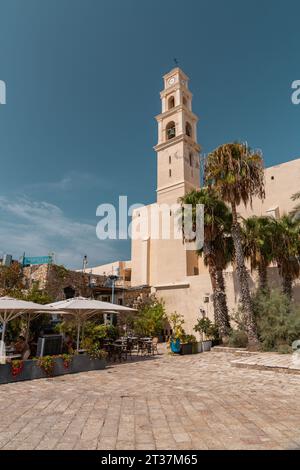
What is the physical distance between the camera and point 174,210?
27.2 meters

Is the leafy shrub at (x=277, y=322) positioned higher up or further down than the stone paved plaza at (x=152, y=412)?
higher up

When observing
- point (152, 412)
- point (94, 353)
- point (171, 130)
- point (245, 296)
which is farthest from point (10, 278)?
point (171, 130)

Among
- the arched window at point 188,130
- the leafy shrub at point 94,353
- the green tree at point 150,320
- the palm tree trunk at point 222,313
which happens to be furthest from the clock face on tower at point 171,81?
the leafy shrub at point 94,353

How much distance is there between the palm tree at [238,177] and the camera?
1510 centimetres

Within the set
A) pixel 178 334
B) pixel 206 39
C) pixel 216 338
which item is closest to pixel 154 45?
pixel 206 39

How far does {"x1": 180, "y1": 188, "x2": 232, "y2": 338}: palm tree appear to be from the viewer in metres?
16.6

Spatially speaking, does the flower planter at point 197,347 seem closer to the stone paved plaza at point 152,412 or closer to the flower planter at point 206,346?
the flower planter at point 206,346

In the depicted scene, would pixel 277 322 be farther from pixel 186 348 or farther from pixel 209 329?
pixel 186 348

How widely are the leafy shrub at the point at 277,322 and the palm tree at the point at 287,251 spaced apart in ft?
6.58

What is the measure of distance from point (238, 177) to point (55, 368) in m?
12.2

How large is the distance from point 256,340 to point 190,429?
434 inches

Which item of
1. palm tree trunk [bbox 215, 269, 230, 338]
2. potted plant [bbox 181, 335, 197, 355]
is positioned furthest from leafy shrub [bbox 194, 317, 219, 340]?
potted plant [bbox 181, 335, 197, 355]

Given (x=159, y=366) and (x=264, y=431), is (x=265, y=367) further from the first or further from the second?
(x=264, y=431)

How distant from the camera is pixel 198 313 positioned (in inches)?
818
